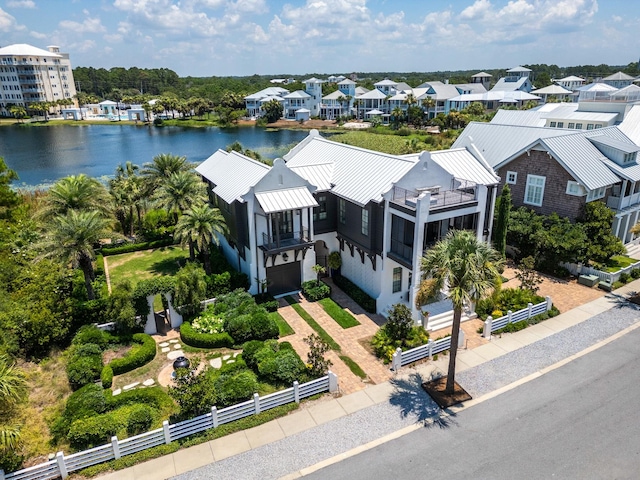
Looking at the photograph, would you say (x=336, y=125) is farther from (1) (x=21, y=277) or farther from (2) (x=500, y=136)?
(1) (x=21, y=277)

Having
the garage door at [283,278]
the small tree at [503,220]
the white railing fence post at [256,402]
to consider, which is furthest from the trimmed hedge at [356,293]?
the small tree at [503,220]

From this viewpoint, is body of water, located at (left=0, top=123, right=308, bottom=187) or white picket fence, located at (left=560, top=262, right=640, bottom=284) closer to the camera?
white picket fence, located at (left=560, top=262, right=640, bottom=284)

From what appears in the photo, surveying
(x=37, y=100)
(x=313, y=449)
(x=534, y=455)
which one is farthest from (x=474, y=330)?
(x=37, y=100)

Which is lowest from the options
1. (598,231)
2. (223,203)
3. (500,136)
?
(598,231)

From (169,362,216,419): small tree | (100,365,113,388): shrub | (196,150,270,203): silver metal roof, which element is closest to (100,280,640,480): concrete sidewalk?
(169,362,216,419): small tree

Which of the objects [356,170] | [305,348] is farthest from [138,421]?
[356,170]

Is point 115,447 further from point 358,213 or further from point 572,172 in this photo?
point 572,172

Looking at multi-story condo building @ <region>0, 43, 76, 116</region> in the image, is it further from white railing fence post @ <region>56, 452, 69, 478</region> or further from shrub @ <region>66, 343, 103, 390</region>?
white railing fence post @ <region>56, 452, 69, 478</region>
